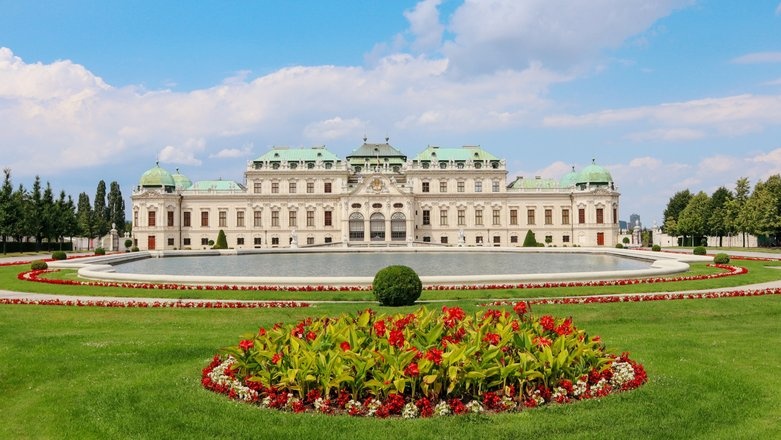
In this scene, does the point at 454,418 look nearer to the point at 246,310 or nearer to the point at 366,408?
the point at 366,408

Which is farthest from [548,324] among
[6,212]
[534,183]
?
[534,183]

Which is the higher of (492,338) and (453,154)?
(453,154)

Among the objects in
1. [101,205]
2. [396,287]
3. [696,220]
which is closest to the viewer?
[396,287]

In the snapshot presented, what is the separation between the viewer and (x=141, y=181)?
273 feet

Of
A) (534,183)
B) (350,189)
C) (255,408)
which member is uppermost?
(534,183)

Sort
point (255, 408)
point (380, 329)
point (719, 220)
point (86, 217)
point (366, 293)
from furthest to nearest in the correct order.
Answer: point (86, 217) → point (719, 220) → point (366, 293) → point (380, 329) → point (255, 408)

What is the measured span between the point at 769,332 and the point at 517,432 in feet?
34.5

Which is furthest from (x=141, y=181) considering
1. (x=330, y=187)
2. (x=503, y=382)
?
(x=503, y=382)

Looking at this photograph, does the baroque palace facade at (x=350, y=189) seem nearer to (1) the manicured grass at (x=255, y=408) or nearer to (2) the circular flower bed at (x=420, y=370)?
(1) the manicured grass at (x=255, y=408)

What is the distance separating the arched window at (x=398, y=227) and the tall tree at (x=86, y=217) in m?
45.3

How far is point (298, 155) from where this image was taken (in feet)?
281

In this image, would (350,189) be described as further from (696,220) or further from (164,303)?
(164,303)

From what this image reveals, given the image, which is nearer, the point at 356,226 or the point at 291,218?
the point at 356,226

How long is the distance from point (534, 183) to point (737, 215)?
26.7 metres
